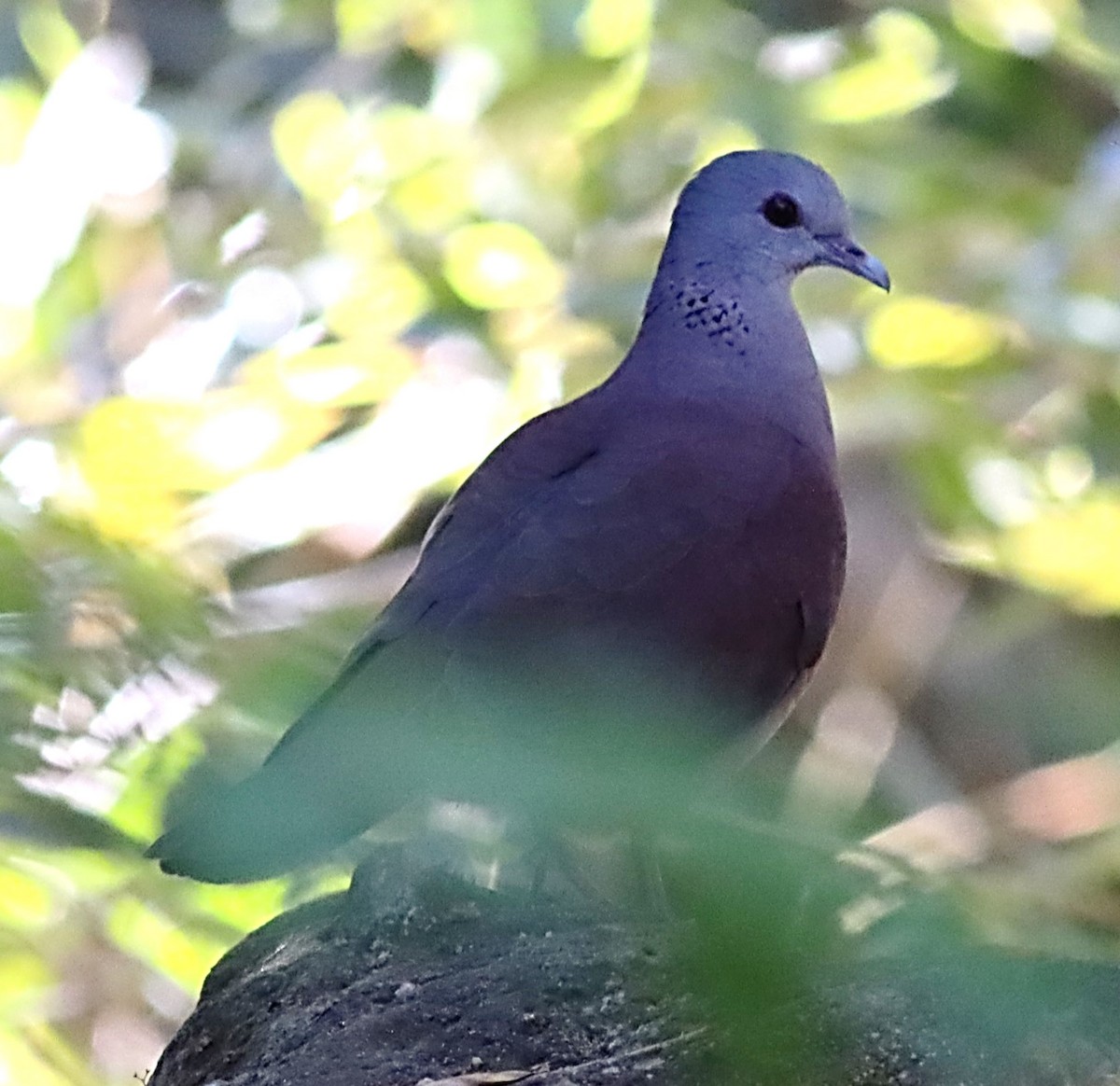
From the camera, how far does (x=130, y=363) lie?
2094 millimetres

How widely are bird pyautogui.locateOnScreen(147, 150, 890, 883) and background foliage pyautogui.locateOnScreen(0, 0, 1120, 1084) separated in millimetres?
135

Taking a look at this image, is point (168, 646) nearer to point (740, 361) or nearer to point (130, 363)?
point (740, 361)

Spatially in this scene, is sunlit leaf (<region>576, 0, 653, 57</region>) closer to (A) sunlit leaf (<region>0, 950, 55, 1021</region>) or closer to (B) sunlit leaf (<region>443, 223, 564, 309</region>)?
(B) sunlit leaf (<region>443, 223, 564, 309</region>)

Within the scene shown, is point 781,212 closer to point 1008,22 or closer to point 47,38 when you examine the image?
point 1008,22

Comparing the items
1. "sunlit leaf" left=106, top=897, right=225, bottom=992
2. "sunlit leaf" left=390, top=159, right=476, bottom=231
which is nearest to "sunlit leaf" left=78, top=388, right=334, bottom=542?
"sunlit leaf" left=106, top=897, right=225, bottom=992

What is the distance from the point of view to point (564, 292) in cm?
218

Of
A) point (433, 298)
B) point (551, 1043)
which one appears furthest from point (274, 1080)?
point (433, 298)

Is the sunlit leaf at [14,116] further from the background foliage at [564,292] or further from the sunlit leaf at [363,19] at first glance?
the sunlit leaf at [363,19]

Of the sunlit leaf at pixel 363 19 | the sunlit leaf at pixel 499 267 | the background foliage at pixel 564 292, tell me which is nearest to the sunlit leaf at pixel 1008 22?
the background foliage at pixel 564 292

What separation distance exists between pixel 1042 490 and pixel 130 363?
3.66ft

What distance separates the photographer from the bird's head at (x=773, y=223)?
195 centimetres

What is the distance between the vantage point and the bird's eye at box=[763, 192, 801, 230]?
195 centimetres

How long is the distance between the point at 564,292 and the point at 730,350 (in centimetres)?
39

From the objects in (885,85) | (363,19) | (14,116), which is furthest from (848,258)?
(14,116)
